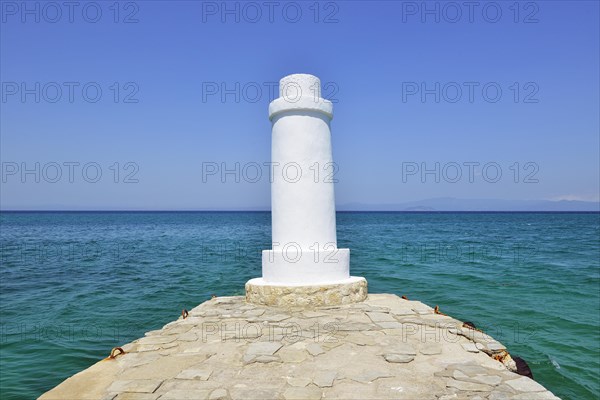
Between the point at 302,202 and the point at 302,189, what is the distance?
26 cm

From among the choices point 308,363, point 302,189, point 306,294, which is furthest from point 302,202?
point 308,363

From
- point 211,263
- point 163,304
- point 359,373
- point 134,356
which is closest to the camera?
point 359,373

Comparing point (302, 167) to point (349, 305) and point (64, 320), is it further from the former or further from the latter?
point (64, 320)

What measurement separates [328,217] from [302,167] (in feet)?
3.83

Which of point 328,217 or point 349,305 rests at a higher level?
point 328,217

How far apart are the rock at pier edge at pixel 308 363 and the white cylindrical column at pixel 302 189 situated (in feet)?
4.33

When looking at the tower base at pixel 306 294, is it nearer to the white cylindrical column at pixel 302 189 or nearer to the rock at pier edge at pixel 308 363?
the white cylindrical column at pixel 302 189

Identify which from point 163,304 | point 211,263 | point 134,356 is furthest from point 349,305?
point 211,263

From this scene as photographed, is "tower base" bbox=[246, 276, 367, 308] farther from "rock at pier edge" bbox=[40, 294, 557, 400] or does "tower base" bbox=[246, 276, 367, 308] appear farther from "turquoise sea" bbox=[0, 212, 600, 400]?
"turquoise sea" bbox=[0, 212, 600, 400]

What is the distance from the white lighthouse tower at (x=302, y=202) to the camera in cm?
798

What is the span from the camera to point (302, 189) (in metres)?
8.18

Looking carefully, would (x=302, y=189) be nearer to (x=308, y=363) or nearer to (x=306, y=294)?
(x=306, y=294)

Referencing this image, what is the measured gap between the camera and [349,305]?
7902 millimetres

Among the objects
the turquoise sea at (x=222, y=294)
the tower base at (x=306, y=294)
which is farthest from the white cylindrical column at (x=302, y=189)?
the turquoise sea at (x=222, y=294)
